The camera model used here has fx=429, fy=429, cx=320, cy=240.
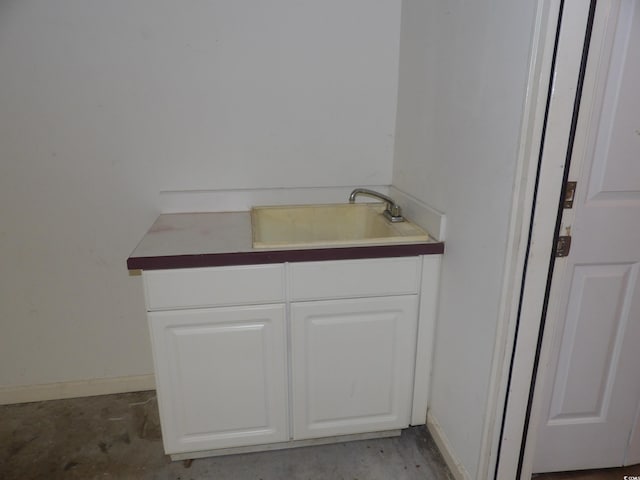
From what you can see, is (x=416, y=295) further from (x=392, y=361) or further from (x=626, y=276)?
(x=626, y=276)

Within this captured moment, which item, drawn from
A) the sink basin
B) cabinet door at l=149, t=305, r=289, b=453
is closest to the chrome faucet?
the sink basin

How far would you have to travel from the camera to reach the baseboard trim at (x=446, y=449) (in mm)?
1406

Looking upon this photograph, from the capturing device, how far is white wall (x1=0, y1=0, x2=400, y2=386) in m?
1.60

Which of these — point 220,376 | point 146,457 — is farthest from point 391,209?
point 146,457

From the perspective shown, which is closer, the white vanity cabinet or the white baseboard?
the white vanity cabinet

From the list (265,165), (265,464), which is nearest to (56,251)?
(265,165)

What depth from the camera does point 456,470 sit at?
1436 millimetres

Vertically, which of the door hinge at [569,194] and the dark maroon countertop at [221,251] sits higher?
the door hinge at [569,194]

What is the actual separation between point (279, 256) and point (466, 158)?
64 cm

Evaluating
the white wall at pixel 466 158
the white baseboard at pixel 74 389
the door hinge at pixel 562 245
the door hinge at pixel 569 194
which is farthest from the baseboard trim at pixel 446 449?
the white baseboard at pixel 74 389

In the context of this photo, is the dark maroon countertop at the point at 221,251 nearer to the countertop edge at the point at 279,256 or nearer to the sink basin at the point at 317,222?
the countertop edge at the point at 279,256

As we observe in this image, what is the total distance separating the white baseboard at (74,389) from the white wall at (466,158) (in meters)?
1.30

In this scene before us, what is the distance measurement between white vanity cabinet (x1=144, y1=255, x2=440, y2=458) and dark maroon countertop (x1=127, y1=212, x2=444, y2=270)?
0.03 meters

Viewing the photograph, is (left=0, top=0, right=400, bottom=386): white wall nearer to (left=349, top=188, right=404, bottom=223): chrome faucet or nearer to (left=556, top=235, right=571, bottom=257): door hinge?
(left=349, top=188, right=404, bottom=223): chrome faucet
